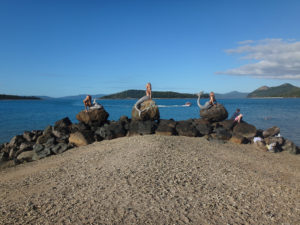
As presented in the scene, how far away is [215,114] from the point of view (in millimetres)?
15320

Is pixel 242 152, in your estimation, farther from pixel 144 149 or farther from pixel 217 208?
pixel 217 208

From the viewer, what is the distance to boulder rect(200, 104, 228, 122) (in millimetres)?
15336

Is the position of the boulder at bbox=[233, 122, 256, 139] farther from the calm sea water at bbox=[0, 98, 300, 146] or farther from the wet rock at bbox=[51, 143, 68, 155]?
the wet rock at bbox=[51, 143, 68, 155]

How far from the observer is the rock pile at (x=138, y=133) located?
42.8ft

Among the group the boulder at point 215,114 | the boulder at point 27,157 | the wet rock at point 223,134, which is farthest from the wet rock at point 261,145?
the boulder at point 27,157

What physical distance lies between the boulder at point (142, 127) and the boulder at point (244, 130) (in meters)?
4.75

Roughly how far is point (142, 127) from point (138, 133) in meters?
0.39

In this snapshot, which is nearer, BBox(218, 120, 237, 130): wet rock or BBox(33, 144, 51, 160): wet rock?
BBox(33, 144, 51, 160): wet rock

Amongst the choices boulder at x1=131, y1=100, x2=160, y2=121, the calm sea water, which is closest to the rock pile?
boulder at x1=131, y1=100, x2=160, y2=121

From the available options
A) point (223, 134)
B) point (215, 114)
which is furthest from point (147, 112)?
point (223, 134)

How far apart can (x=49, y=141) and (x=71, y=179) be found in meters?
6.42

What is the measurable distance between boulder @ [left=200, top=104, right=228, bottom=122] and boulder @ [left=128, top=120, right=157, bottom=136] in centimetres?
376

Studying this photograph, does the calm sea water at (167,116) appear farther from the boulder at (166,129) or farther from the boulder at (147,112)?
the boulder at (147,112)

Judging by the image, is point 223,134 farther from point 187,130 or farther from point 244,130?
point 187,130
